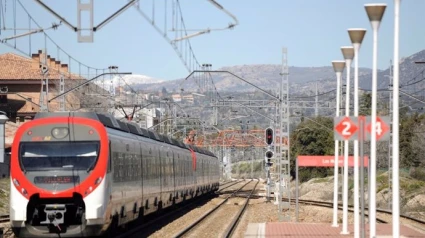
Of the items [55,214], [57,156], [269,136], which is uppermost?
[269,136]

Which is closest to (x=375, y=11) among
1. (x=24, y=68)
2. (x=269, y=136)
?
(x=269, y=136)

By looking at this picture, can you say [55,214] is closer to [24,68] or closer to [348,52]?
[348,52]

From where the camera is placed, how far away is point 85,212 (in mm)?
19328

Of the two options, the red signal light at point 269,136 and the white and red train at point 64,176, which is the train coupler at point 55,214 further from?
the red signal light at point 269,136

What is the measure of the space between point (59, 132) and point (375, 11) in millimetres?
7867

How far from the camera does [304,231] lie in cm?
2502

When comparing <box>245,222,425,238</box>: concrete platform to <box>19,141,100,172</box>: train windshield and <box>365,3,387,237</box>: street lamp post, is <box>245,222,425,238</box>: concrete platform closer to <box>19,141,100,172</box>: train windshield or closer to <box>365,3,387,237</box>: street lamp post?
<box>365,3,387,237</box>: street lamp post

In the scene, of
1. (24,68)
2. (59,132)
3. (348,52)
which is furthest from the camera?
(24,68)

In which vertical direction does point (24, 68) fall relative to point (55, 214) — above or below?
above

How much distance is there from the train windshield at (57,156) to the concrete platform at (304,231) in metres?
5.55

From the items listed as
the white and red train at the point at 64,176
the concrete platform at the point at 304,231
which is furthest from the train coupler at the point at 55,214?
the concrete platform at the point at 304,231

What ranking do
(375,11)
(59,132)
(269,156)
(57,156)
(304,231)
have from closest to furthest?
(375,11) < (57,156) < (59,132) < (304,231) < (269,156)

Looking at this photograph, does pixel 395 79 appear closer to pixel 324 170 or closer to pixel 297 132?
pixel 324 170

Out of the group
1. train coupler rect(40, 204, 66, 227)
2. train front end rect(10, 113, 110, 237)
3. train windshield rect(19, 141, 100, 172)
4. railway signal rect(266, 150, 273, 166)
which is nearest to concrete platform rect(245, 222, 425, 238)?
train front end rect(10, 113, 110, 237)
